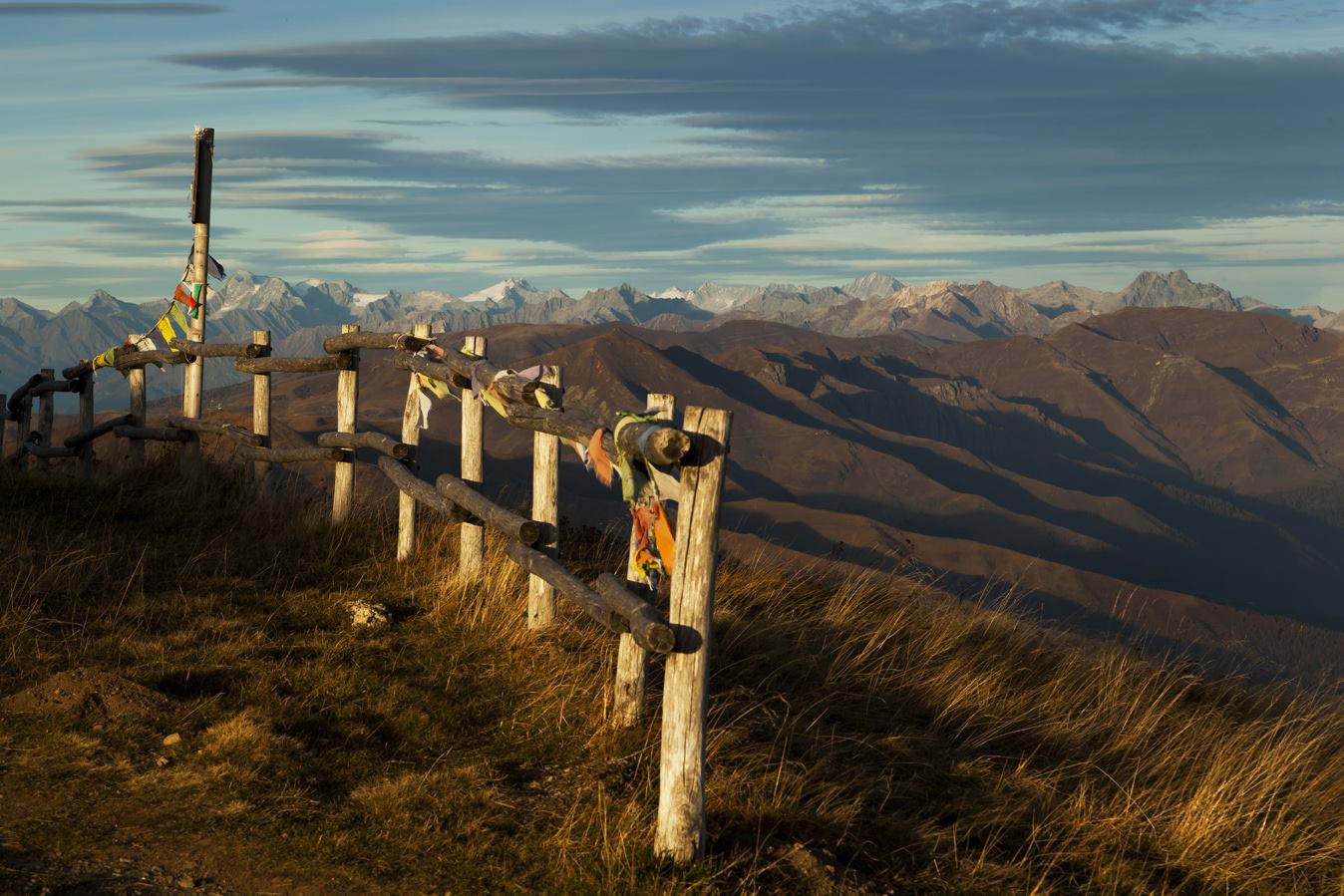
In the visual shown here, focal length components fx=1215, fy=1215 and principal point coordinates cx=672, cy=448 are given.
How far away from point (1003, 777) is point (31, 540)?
6.91 m

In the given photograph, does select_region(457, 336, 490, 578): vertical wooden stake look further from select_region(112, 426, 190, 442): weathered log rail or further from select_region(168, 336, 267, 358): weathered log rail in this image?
select_region(112, 426, 190, 442): weathered log rail

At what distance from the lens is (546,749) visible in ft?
19.7

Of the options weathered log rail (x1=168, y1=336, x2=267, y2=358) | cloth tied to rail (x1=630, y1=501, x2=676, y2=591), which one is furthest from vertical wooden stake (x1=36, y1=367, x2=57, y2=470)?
cloth tied to rail (x1=630, y1=501, x2=676, y2=591)

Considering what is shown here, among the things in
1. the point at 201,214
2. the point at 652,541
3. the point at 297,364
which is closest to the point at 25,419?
the point at 201,214

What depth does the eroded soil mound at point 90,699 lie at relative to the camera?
6109mm

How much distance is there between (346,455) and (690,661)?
6.02 meters

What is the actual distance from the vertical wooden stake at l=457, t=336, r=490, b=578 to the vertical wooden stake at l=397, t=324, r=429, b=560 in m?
0.56

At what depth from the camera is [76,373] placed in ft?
53.2

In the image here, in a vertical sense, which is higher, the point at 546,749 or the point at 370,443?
the point at 370,443

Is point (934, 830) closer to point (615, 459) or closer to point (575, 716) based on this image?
point (575, 716)

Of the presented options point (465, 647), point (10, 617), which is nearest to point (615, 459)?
point (465, 647)

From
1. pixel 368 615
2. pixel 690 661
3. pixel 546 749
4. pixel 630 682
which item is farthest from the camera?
pixel 368 615

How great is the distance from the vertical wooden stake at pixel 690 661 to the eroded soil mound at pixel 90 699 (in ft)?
9.57

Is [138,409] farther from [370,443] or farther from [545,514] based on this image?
[545,514]
